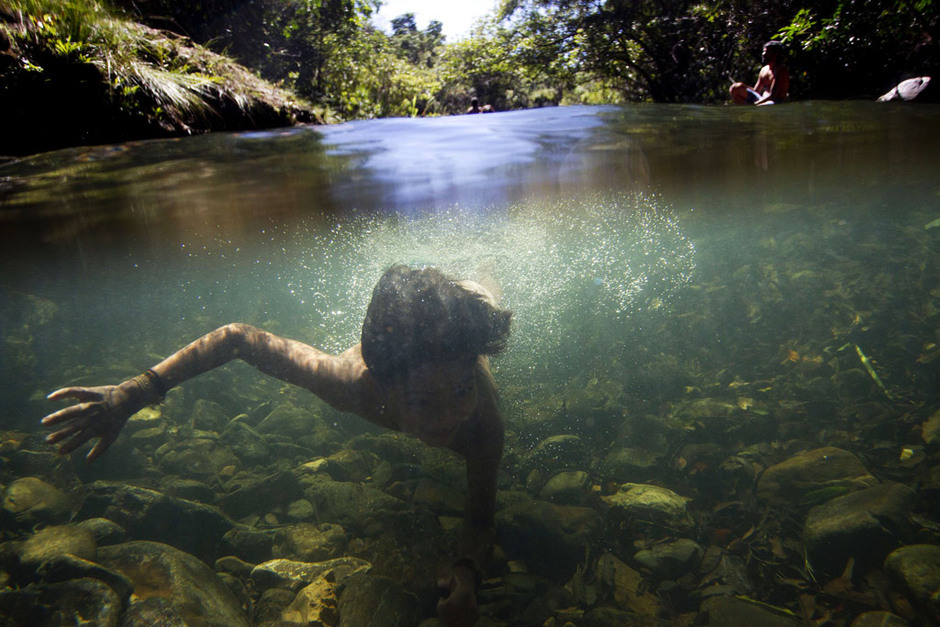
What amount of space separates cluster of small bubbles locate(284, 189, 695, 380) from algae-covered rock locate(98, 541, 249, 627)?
13.0ft

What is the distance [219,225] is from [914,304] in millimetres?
14206

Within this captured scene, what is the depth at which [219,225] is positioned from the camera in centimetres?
780

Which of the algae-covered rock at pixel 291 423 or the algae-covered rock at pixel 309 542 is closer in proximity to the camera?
the algae-covered rock at pixel 309 542

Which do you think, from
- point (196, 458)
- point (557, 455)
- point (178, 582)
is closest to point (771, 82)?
point (557, 455)

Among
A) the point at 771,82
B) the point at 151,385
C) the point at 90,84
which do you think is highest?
the point at 771,82

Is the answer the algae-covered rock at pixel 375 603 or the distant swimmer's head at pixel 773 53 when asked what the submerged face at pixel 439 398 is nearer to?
the algae-covered rock at pixel 375 603

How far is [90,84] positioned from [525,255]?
11609 millimetres

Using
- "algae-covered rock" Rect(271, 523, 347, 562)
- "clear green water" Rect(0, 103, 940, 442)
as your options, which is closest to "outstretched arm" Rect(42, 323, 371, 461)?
"algae-covered rock" Rect(271, 523, 347, 562)

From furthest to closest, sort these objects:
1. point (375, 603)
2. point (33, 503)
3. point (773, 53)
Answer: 1. point (773, 53)
2. point (33, 503)
3. point (375, 603)

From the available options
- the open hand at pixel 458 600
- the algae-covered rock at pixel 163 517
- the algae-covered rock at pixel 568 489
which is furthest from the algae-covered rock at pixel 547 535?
the algae-covered rock at pixel 163 517

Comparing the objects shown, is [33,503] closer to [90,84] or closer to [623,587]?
[90,84]

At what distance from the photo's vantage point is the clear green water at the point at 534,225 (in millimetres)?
6023

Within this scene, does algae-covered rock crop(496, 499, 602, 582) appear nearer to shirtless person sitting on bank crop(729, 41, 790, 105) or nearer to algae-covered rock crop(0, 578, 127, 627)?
algae-covered rock crop(0, 578, 127, 627)

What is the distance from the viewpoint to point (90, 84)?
4.68 metres
